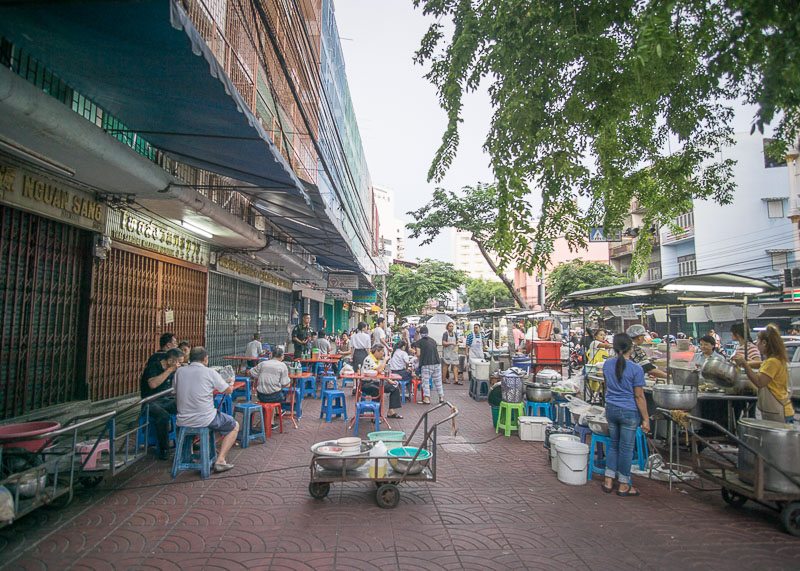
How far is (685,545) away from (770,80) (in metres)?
3.62

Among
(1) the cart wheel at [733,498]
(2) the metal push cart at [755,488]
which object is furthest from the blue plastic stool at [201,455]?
(1) the cart wheel at [733,498]

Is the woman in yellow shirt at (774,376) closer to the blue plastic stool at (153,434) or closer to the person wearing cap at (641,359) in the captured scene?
the person wearing cap at (641,359)

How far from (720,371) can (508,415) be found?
3.17 m

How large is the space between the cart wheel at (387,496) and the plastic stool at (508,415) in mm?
3669

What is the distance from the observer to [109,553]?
11.9ft

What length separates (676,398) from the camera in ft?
19.9

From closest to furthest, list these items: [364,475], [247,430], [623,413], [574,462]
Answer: [364,475], [623,413], [574,462], [247,430]

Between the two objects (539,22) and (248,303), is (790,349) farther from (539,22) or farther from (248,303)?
(248,303)

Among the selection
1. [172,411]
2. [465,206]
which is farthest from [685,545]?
[465,206]

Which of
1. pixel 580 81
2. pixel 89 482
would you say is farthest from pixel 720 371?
pixel 89 482

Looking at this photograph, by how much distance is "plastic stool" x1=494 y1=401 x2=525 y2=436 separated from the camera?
25.7ft

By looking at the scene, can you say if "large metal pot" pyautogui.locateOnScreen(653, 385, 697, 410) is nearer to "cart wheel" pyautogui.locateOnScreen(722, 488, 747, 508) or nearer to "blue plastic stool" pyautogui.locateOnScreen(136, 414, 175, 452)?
"cart wheel" pyautogui.locateOnScreen(722, 488, 747, 508)

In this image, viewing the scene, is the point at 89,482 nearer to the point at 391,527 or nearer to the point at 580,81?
the point at 391,527

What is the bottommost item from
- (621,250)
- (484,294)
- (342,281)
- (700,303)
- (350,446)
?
(350,446)
